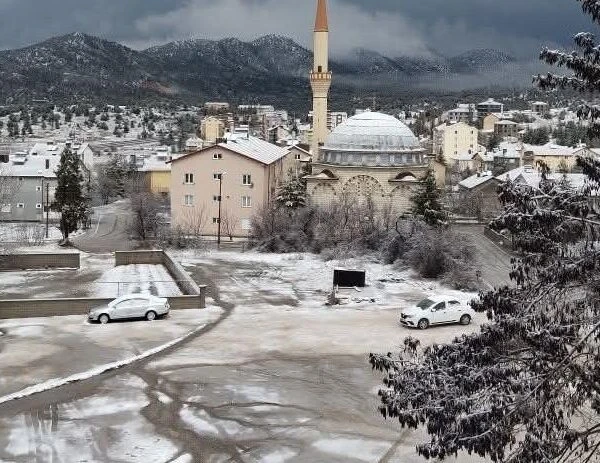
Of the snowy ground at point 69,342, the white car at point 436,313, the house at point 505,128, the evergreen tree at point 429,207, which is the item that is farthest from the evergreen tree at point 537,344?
the house at point 505,128

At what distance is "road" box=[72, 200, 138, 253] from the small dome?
15640mm

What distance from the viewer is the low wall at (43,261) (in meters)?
40.0

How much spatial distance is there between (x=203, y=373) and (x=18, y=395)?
4628 mm

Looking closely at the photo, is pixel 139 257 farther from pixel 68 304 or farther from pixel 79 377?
pixel 79 377

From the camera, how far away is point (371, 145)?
56.9 meters

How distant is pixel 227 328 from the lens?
88.0 feet

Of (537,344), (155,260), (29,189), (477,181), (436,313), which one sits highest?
(477,181)

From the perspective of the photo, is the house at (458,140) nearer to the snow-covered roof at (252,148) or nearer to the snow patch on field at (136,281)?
the snow-covered roof at (252,148)

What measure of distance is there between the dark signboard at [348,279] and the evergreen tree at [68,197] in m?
22.5

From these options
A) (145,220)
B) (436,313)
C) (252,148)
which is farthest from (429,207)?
(436,313)

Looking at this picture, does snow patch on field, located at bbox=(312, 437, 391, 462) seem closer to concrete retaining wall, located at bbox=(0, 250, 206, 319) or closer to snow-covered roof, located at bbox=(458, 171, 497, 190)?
concrete retaining wall, located at bbox=(0, 250, 206, 319)

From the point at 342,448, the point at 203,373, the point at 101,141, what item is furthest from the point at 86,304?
the point at 101,141

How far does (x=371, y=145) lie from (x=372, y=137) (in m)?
0.64

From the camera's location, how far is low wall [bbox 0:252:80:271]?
40.0 m
